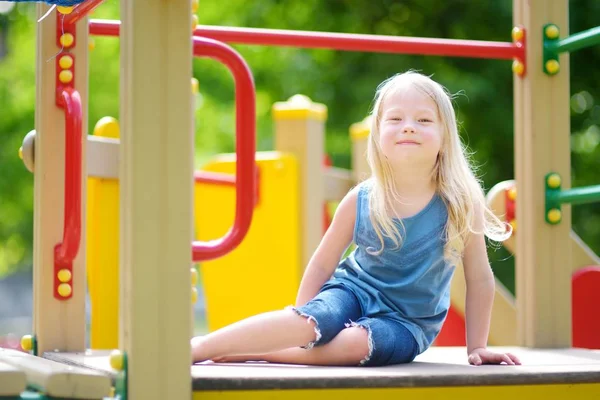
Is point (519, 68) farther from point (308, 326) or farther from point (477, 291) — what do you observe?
point (308, 326)

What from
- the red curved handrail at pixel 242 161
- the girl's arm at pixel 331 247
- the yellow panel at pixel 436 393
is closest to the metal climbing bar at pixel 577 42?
the girl's arm at pixel 331 247

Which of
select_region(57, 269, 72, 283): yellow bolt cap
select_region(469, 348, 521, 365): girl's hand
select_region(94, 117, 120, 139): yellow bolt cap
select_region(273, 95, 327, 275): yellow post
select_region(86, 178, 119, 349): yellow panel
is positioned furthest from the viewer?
select_region(273, 95, 327, 275): yellow post

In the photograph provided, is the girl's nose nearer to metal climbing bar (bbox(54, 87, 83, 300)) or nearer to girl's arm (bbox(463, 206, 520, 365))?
girl's arm (bbox(463, 206, 520, 365))

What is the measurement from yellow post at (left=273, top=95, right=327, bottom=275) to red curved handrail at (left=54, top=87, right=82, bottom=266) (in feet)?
9.11

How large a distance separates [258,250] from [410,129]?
294 centimetres

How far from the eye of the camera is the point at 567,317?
3.11 meters

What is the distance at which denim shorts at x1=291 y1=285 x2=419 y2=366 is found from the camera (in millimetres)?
2410

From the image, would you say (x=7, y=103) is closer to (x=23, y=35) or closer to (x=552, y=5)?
(x=23, y=35)

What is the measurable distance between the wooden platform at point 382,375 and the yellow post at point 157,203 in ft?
0.33

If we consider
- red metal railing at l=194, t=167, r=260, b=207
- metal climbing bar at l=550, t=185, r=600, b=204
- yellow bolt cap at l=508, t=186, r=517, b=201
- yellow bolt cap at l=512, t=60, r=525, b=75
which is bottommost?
metal climbing bar at l=550, t=185, r=600, b=204

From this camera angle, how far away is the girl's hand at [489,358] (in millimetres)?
2447

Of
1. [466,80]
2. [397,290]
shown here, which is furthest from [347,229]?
[466,80]

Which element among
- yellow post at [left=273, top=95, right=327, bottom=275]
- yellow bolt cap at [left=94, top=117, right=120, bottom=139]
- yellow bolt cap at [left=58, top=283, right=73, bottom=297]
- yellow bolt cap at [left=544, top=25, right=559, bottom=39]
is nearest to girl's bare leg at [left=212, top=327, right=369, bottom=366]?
yellow bolt cap at [left=58, top=283, right=73, bottom=297]

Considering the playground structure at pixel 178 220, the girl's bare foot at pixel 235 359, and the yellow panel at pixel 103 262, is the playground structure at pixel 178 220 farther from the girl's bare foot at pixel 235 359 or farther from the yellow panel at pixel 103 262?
the girl's bare foot at pixel 235 359
